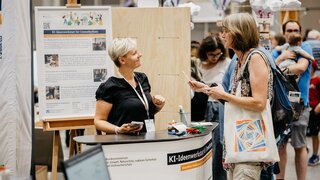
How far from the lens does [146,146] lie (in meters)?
3.22

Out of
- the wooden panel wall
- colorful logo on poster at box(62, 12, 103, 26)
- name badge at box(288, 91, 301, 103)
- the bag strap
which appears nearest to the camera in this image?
the bag strap

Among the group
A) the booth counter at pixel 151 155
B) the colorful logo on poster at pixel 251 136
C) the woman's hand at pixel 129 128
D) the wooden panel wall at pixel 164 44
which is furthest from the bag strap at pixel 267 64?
the wooden panel wall at pixel 164 44

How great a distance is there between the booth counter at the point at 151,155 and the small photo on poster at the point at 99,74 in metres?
1.27

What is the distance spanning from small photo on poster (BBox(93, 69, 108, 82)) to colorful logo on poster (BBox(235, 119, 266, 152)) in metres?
1.75

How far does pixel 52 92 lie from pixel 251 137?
78.8 inches

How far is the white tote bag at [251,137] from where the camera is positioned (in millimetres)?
3129

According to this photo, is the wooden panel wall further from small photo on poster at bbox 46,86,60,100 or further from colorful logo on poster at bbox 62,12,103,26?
small photo on poster at bbox 46,86,60,100

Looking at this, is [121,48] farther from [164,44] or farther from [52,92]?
[164,44]

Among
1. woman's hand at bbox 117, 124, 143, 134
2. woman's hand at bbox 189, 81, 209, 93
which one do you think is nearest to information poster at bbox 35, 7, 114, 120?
woman's hand at bbox 117, 124, 143, 134

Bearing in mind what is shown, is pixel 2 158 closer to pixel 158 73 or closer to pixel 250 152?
pixel 158 73

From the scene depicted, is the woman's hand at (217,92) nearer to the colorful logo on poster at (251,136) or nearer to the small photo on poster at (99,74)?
the colorful logo on poster at (251,136)

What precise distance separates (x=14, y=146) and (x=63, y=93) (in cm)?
72

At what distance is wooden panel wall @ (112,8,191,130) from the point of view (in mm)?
4809

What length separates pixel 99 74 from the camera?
4.58 m
